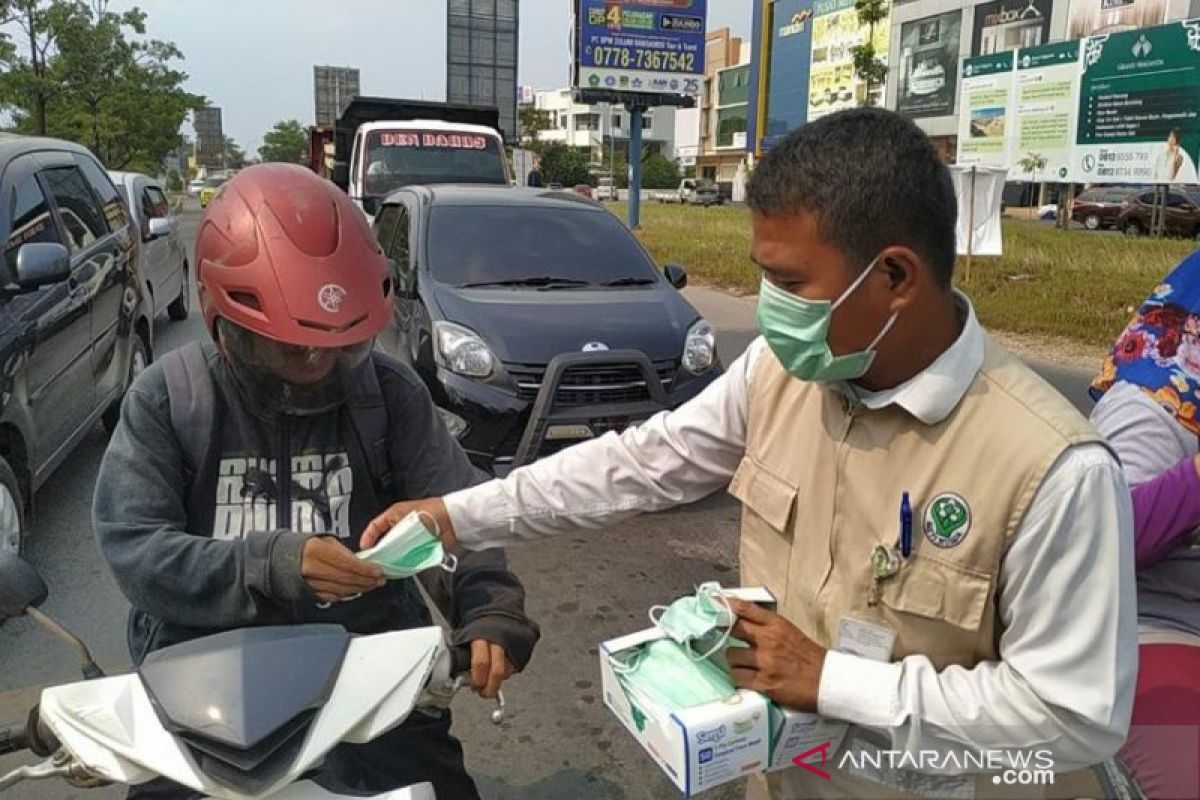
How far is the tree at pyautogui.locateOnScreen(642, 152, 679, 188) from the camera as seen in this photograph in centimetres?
8481

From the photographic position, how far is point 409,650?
4.61 feet

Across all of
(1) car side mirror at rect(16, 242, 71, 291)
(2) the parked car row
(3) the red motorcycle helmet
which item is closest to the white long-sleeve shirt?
(3) the red motorcycle helmet

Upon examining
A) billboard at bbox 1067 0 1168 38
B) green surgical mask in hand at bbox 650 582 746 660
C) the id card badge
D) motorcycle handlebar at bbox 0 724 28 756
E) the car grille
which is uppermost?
billboard at bbox 1067 0 1168 38

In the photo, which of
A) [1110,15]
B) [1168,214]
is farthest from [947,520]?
[1110,15]

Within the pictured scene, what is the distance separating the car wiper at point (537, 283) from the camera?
5.86 metres

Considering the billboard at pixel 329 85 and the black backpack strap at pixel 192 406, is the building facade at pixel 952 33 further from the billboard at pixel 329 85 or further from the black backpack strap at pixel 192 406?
the black backpack strap at pixel 192 406

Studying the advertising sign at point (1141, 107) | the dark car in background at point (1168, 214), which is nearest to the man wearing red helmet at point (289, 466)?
the advertising sign at point (1141, 107)

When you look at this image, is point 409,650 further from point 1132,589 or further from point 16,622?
point 16,622

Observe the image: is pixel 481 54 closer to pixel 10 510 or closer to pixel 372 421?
pixel 10 510

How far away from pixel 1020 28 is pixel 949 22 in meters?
3.43

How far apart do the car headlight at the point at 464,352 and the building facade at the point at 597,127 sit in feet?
302

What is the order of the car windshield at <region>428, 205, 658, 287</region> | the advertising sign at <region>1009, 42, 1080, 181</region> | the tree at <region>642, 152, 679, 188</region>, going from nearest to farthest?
the car windshield at <region>428, 205, 658, 287</region> < the advertising sign at <region>1009, 42, 1080, 181</region> < the tree at <region>642, 152, 679, 188</region>

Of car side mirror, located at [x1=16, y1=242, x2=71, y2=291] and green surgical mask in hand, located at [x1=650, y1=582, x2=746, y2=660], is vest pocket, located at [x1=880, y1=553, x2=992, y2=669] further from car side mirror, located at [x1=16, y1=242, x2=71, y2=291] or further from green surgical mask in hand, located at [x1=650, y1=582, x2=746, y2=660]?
car side mirror, located at [x1=16, y1=242, x2=71, y2=291]

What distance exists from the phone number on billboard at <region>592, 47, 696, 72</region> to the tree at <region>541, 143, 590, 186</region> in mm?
32507
